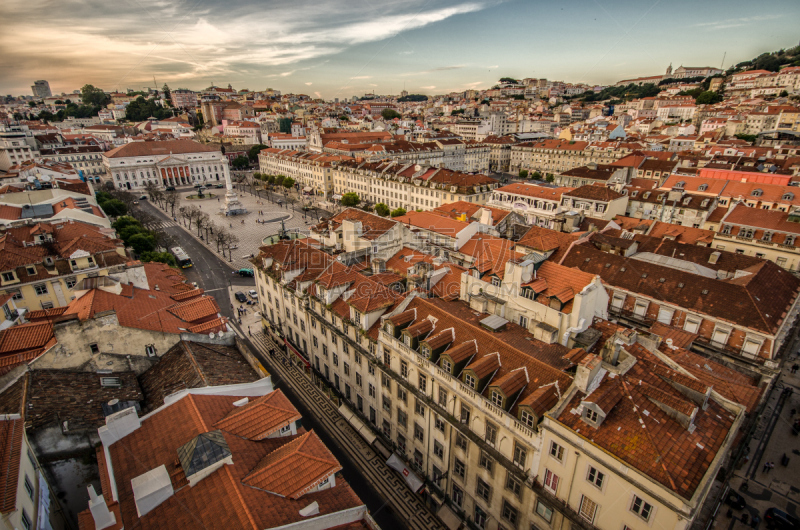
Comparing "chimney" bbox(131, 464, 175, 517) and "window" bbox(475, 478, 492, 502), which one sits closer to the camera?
"chimney" bbox(131, 464, 175, 517)

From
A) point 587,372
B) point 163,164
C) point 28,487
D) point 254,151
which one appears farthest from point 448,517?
point 254,151

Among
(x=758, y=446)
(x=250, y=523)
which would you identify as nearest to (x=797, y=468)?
(x=758, y=446)

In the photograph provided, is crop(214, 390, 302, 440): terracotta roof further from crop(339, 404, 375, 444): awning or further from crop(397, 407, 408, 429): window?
crop(339, 404, 375, 444): awning

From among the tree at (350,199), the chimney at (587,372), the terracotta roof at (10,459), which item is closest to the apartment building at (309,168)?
the tree at (350,199)

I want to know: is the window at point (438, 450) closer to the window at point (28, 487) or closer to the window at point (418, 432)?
the window at point (418, 432)

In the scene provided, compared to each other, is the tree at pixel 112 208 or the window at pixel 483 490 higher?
the tree at pixel 112 208

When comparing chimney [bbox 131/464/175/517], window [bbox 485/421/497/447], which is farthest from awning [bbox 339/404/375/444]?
chimney [bbox 131/464/175/517]

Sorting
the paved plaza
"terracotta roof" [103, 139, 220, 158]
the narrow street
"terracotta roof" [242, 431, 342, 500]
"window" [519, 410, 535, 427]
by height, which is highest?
"terracotta roof" [103, 139, 220, 158]
